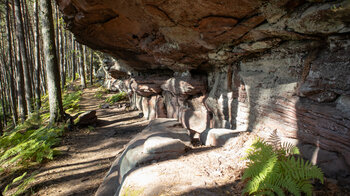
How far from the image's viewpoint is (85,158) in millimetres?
5941

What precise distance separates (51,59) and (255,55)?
8.07 metres

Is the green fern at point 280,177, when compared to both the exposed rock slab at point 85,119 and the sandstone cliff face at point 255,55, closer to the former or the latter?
the sandstone cliff face at point 255,55

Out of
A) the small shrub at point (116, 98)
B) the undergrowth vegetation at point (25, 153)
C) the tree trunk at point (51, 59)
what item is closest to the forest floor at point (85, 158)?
the undergrowth vegetation at point (25, 153)

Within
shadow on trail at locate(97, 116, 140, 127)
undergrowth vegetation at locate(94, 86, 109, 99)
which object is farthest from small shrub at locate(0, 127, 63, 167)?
undergrowth vegetation at locate(94, 86, 109, 99)

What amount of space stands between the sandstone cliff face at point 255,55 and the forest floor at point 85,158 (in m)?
3.46

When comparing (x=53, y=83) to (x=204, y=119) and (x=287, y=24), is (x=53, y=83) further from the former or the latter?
(x=287, y=24)

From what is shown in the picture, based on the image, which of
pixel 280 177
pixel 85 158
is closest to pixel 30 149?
pixel 85 158

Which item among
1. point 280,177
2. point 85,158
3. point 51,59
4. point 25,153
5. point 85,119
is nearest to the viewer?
point 280,177

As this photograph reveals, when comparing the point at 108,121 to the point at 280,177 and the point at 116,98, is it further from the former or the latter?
the point at 280,177

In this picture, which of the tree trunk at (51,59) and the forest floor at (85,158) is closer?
the forest floor at (85,158)

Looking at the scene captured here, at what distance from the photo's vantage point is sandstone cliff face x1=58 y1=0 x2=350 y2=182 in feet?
9.29

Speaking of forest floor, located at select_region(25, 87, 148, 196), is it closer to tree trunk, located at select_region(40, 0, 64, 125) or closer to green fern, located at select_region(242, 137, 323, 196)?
tree trunk, located at select_region(40, 0, 64, 125)

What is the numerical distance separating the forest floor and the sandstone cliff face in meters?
3.46

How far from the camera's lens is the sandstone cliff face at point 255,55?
2.83m
